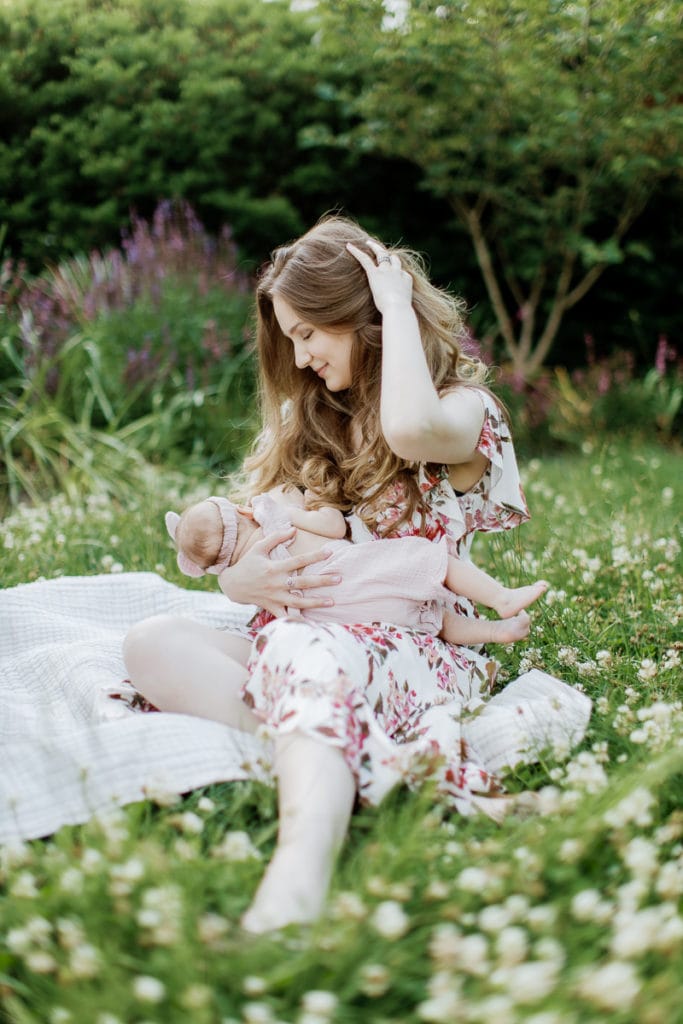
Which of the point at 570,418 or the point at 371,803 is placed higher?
the point at 371,803

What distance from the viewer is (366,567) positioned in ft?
7.32

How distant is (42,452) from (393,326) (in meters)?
2.96

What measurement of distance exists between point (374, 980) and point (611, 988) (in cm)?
29

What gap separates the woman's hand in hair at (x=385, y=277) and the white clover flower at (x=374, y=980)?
1.47 meters

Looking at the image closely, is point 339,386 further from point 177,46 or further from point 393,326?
point 177,46

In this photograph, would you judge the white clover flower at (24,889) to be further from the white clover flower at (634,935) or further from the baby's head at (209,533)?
the baby's head at (209,533)

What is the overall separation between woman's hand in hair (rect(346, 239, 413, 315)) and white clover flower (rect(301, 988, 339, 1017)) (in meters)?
1.52

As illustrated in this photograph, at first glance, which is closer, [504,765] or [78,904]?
[78,904]

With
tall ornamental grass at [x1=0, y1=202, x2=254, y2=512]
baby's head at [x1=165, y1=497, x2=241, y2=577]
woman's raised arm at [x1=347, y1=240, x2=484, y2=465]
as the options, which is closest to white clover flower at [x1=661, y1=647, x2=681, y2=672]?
woman's raised arm at [x1=347, y1=240, x2=484, y2=465]

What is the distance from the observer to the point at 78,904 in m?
1.37

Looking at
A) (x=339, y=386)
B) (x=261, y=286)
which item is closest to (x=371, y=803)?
(x=339, y=386)

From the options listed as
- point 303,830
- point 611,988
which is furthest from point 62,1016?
point 611,988

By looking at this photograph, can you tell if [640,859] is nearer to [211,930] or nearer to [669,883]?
[669,883]

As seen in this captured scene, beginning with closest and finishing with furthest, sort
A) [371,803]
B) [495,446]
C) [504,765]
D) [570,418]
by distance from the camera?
[371,803], [504,765], [495,446], [570,418]
